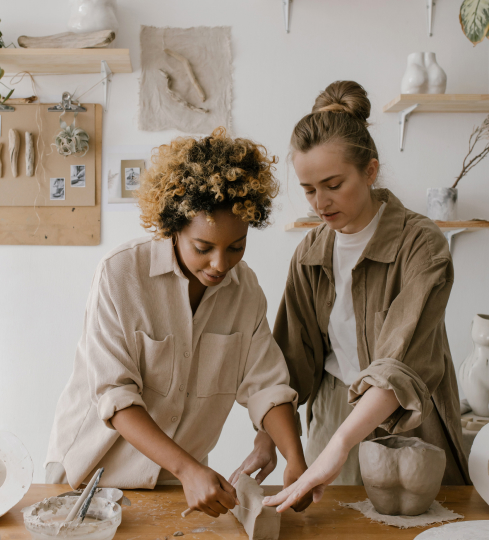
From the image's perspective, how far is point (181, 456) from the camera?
1021mm

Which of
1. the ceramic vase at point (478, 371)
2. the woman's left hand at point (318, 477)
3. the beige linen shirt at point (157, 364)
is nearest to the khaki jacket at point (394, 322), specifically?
the woman's left hand at point (318, 477)

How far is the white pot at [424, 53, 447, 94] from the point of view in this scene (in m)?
2.35

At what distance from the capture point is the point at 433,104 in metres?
2.39

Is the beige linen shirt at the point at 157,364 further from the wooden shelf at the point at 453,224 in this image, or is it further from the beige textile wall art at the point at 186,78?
the beige textile wall art at the point at 186,78

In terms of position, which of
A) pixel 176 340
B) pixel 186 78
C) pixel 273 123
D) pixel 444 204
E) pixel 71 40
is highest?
pixel 71 40

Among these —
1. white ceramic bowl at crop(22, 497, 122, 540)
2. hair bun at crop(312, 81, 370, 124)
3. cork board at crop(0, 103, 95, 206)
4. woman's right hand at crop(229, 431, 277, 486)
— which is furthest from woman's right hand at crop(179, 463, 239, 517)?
Result: cork board at crop(0, 103, 95, 206)

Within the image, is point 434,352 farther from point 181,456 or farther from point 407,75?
point 407,75

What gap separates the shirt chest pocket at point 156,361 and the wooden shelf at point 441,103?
1.71 m

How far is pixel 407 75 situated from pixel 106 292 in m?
1.86

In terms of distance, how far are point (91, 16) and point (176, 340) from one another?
1.83 meters

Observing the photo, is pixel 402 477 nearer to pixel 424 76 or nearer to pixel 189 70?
pixel 424 76

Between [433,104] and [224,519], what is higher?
[433,104]

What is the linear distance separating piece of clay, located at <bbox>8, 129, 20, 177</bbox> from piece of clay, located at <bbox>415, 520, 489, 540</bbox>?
2299 millimetres

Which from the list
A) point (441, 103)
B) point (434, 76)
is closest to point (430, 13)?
point (434, 76)
